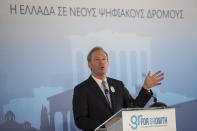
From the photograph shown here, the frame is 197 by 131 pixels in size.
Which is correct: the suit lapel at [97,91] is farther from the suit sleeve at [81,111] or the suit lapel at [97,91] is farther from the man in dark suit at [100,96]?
the suit sleeve at [81,111]

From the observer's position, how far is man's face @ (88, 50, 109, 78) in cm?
380

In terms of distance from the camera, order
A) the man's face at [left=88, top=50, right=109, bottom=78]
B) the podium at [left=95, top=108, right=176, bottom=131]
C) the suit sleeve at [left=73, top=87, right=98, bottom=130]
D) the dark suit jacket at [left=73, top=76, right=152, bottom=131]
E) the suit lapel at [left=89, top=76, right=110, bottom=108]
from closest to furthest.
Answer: the podium at [left=95, top=108, right=176, bottom=131] < the suit sleeve at [left=73, top=87, right=98, bottom=130] < the dark suit jacket at [left=73, top=76, right=152, bottom=131] < the suit lapel at [left=89, top=76, right=110, bottom=108] < the man's face at [left=88, top=50, right=109, bottom=78]

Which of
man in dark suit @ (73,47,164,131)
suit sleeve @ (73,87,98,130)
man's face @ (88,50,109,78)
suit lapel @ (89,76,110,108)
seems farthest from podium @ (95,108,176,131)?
man's face @ (88,50,109,78)

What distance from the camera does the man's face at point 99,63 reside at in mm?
3805

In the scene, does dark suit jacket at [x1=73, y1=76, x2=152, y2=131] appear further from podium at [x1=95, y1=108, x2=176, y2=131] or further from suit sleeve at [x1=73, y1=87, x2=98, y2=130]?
podium at [x1=95, y1=108, x2=176, y2=131]

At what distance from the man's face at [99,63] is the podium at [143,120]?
3.14ft

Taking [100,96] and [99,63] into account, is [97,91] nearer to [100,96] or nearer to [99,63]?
[100,96]

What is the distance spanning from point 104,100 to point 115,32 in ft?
6.09

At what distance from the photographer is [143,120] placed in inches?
111

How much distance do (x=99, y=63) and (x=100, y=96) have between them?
→ 0.37 metres

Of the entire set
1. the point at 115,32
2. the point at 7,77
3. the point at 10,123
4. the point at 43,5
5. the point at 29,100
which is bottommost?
the point at 10,123

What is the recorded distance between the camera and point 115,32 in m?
5.31

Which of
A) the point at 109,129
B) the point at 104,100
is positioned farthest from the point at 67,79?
the point at 109,129

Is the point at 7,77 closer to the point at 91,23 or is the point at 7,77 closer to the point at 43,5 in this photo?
the point at 43,5
